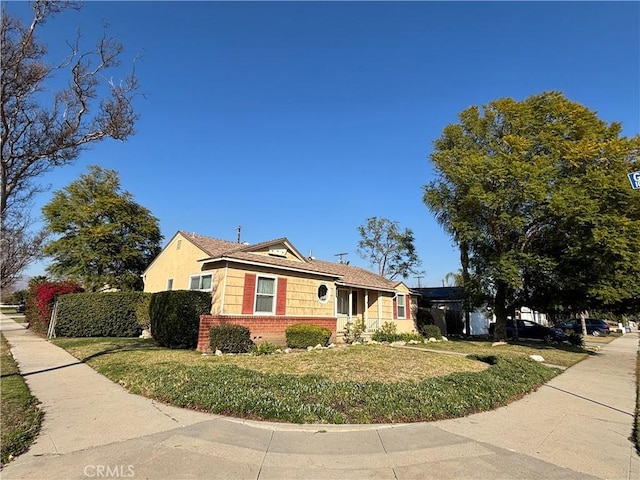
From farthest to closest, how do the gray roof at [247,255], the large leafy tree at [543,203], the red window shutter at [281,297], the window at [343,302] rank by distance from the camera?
the window at [343,302] < the large leafy tree at [543,203] < the red window shutter at [281,297] < the gray roof at [247,255]

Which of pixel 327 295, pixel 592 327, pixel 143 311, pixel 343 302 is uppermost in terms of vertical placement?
pixel 327 295

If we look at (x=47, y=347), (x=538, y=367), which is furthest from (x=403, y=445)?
(x=47, y=347)

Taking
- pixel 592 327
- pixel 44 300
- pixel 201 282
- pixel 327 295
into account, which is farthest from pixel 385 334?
pixel 592 327

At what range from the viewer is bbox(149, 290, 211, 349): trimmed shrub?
13.6 m

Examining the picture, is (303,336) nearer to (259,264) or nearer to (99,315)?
(259,264)

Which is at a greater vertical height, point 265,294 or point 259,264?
point 259,264

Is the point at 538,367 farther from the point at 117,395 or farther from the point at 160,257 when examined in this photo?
the point at 160,257

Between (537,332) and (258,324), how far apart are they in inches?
901

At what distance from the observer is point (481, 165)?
19.0 metres

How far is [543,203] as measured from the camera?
59.7ft

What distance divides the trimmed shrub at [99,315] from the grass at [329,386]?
25.4ft

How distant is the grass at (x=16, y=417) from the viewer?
4.27 meters

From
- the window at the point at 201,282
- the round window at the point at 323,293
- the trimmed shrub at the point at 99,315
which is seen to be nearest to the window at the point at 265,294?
the window at the point at 201,282

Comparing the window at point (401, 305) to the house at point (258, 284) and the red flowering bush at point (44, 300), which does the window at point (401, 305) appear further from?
the red flowering bush at point (44, 300)
